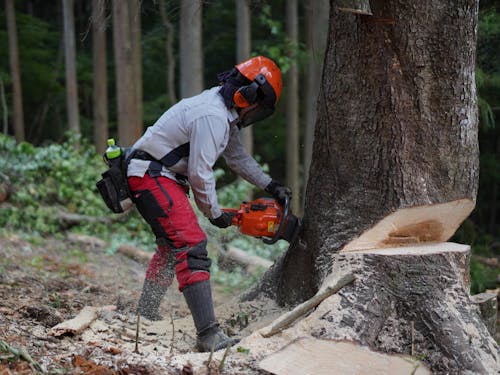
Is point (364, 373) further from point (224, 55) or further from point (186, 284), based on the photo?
point (224, 55)

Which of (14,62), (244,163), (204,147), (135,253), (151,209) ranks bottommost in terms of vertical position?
(135,253)

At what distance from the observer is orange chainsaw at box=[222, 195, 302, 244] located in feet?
13.7

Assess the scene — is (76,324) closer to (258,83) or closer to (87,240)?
(258,83)

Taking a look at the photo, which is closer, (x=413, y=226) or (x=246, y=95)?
(x=413, y=226)

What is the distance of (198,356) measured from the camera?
3.31m

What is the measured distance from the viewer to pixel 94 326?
383cm

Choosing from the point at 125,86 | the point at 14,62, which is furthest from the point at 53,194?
the point at 14,62

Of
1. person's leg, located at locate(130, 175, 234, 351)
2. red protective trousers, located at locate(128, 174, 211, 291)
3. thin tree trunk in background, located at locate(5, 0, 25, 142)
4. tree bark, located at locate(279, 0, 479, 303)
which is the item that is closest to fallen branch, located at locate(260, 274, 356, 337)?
tree bark, located at locate(279, 0, 479, 303)

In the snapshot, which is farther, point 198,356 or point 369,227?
point 369,227

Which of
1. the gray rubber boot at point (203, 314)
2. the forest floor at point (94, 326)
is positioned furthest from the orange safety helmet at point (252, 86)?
the forest floor at point (94, 326)

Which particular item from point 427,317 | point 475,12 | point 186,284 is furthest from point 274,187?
point 475,12

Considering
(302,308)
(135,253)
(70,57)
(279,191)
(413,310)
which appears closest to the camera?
(302,308)

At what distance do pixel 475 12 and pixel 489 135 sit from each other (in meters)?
9.05

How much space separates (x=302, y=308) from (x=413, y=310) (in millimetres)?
684
